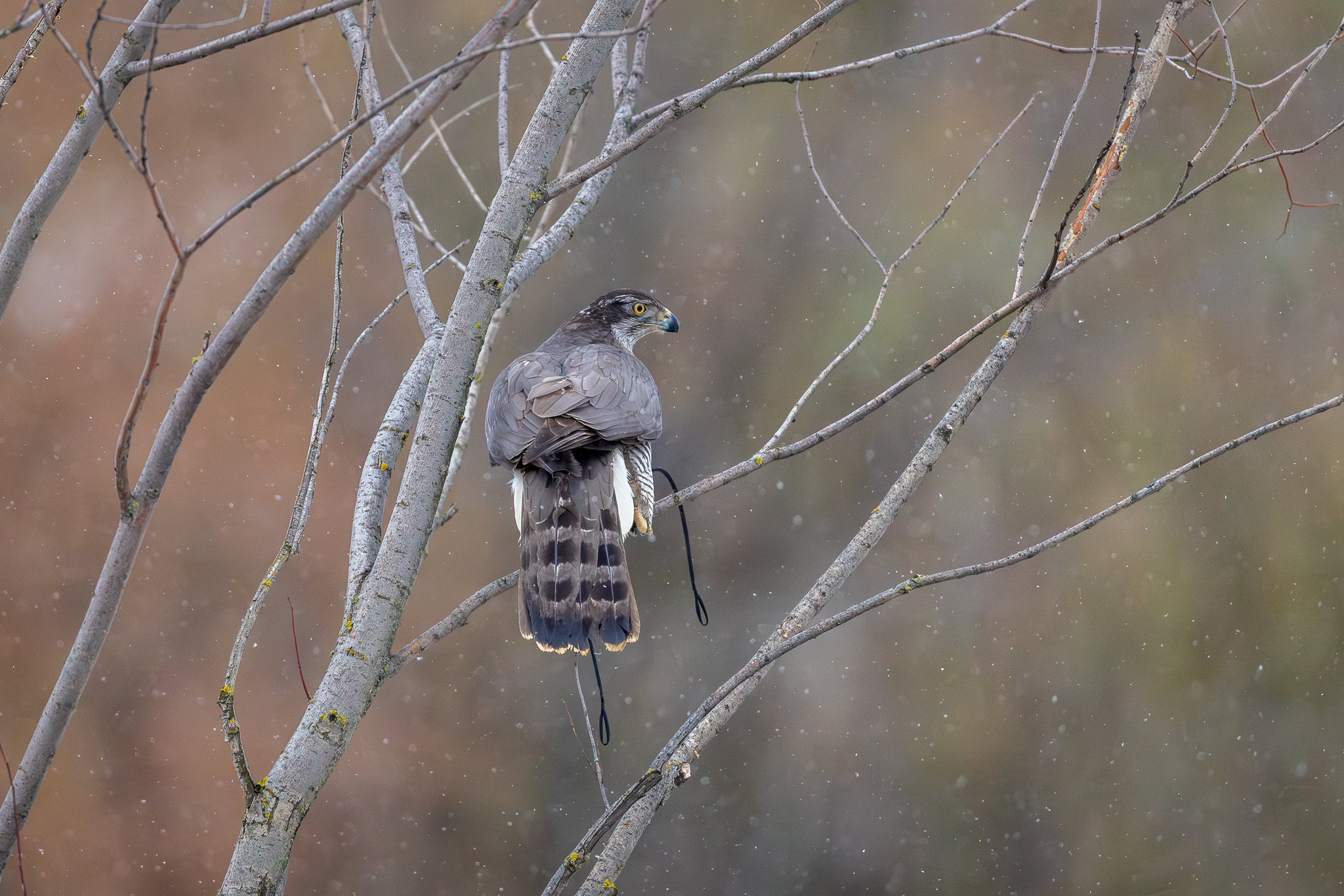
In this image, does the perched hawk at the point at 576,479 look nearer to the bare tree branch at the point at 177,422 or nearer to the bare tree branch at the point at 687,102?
the bare tree branch at the point at 687,102

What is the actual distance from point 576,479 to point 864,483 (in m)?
2.32

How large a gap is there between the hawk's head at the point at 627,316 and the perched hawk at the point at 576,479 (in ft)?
1.38

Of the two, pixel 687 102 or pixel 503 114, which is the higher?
pixel 503 114

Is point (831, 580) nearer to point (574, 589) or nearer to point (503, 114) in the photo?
point (574, 589)

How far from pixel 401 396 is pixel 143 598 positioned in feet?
8.52

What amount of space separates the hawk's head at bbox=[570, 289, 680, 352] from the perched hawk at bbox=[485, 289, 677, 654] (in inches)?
16.6

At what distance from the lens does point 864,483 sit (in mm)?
4402

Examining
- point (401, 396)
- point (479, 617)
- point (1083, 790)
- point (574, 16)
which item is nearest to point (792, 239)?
point (574, 16)

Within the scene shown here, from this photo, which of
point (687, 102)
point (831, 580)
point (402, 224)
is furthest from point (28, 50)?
point (831, 580)

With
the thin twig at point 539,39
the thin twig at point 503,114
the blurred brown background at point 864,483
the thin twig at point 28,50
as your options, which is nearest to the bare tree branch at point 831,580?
the thin twig at point 539,39

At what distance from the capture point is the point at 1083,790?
4309mm

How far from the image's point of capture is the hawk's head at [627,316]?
3.36 m

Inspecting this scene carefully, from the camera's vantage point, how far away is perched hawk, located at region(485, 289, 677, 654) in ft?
7.25

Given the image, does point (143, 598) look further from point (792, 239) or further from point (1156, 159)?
point (1156, 159)
